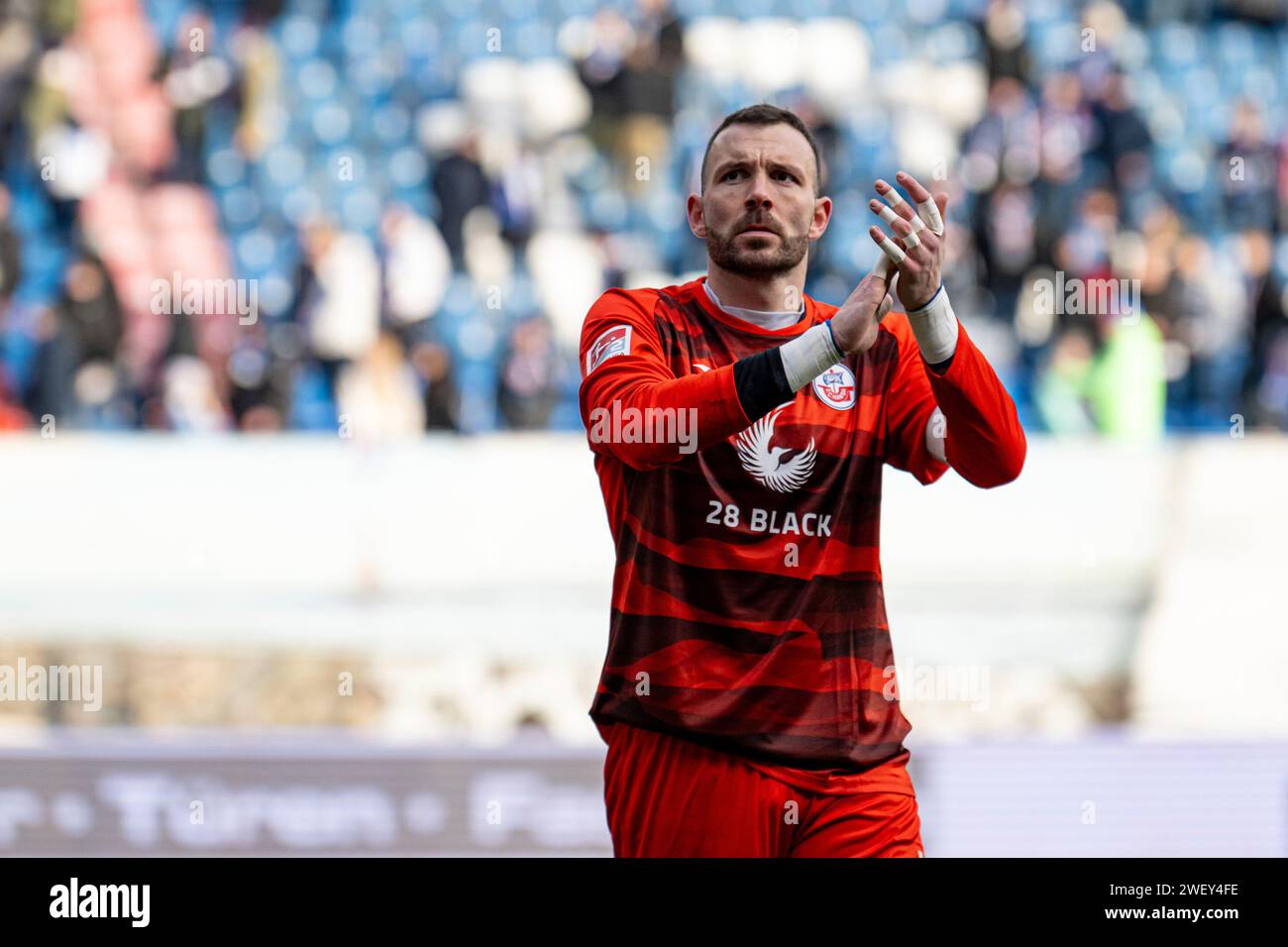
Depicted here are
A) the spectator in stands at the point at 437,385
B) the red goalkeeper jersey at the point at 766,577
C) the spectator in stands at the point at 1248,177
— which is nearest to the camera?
the red goalkeeper jersey at the point at 766,577

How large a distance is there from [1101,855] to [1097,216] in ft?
14.1

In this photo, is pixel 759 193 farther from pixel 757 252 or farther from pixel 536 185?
pixel 536 185

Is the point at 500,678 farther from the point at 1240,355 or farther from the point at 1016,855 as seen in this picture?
the point at 1240,355

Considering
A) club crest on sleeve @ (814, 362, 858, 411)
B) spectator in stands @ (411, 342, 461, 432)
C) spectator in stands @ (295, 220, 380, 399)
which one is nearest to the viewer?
club crest on sleeve @ (814, 362, 858, 411)

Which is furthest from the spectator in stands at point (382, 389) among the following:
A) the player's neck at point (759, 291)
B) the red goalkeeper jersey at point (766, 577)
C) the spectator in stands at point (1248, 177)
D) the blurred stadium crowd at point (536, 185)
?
the red goalkeeper jersey at point (766, 577)

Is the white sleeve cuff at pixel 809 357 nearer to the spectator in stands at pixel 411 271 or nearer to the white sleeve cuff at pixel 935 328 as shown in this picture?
the white sleeve cuff at pixel 935 328

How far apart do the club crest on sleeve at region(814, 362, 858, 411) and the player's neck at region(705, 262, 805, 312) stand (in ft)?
0.57

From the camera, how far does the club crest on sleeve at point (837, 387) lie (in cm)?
357

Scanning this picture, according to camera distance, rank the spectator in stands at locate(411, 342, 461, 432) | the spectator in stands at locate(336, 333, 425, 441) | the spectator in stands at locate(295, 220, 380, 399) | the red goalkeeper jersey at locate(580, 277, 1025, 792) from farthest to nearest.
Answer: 1. the spectator in stands at locate(295, 220, 380, 399)
2. the spectator in stands at locate(336, 333, 425, 441)
3. the spectator in stands at locate(411, 342, 461, 432)
4. the red goalkeeper jersey at locate(580, 277, 1025, 792)

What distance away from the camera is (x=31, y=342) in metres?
9.02

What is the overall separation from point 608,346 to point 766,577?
57 cm

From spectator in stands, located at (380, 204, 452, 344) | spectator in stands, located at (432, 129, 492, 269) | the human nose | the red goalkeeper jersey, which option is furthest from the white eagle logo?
spectator in stands, located at (432, 129, 492, 269)

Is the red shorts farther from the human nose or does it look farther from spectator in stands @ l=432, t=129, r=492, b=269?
spectator in stands @ l=432, t=129, r=492, b=269

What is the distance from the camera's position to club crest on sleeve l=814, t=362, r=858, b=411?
3.57 m
